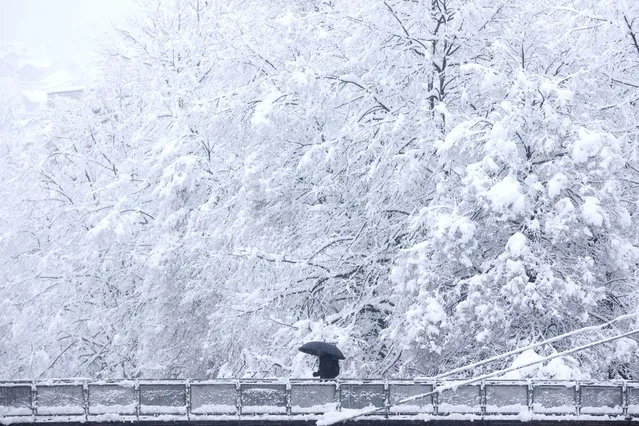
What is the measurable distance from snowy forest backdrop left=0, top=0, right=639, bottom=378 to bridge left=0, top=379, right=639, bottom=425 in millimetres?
1368

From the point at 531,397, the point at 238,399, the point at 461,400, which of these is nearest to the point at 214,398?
the point at 238,399

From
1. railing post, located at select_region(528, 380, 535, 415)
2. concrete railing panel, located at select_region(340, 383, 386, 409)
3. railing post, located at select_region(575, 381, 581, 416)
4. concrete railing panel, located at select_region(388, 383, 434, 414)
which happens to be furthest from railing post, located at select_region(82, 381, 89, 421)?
railing post, located at select_region(575, 381, 581, 416)

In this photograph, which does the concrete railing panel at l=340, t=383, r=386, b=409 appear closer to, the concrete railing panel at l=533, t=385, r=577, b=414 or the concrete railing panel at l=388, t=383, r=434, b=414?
the concrete railing panel at l=388, t=383, r=434, b=414

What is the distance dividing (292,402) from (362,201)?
7227 mm

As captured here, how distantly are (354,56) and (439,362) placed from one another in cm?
790

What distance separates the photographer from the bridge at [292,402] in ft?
50.3

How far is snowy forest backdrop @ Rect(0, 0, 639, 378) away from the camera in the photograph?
17.9m

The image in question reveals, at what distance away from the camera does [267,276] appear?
21594mm

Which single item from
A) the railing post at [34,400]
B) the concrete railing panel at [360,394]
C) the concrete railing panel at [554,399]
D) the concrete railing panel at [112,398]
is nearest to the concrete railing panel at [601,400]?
the concrete railing panel at [554,399]

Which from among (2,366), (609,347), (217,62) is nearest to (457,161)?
(609,347)

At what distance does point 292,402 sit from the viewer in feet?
50.6

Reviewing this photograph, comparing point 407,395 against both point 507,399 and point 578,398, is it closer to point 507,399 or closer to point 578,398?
point 507,399

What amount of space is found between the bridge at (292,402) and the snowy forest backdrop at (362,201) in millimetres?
1368

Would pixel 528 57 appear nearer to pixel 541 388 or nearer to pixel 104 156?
pixel 541 388
